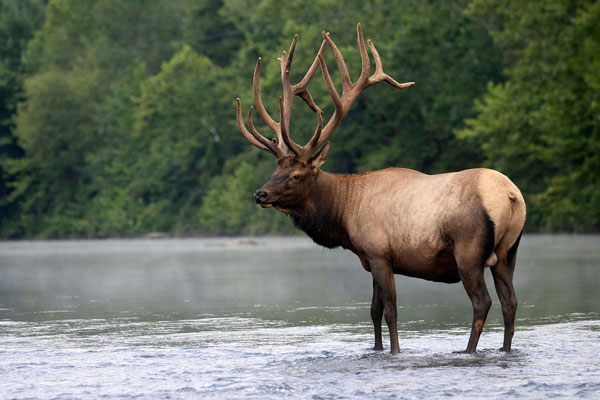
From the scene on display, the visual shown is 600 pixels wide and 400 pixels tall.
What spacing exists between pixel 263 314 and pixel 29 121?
57.6 meters

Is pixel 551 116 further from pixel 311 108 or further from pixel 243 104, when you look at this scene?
pixel 311 108

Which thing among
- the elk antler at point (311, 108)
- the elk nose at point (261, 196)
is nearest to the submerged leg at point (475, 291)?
the elk antler at point (311, 108)

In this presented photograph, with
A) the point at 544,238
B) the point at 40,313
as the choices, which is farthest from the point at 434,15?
the point at 40,313

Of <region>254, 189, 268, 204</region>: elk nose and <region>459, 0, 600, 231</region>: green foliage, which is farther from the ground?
<region>459, 0, 600, 231</region>: green foliage

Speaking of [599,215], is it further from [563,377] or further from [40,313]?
[563,377]

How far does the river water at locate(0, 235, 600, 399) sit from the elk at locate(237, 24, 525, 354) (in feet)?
1.63

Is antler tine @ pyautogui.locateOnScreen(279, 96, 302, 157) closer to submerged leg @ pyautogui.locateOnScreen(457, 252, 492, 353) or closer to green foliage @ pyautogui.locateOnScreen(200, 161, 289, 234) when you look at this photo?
submerged leg @ pyautogui.locateOnScreen(457, 252, 492, 353)

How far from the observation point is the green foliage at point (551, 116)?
3781cm

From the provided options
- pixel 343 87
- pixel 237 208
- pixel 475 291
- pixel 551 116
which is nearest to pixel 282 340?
pixel 475 291

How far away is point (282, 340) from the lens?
1212 centimetres

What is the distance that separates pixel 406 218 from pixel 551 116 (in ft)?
94.3

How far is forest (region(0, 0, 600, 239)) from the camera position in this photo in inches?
1608

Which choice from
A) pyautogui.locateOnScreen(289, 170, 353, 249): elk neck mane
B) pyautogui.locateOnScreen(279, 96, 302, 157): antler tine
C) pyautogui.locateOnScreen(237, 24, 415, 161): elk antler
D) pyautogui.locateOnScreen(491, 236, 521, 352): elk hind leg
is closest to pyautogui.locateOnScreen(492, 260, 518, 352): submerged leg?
pyautogui.locateOnScreen(491, 236, 521, 352): elk hind leg

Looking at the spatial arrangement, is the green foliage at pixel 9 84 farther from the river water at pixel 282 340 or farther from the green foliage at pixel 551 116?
the river water at pixel 282 340
